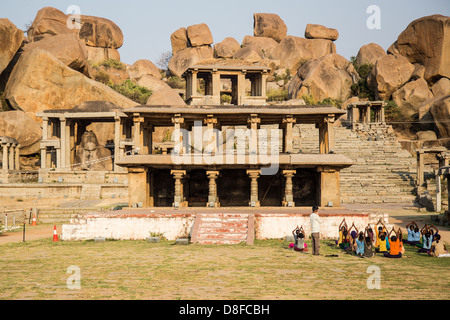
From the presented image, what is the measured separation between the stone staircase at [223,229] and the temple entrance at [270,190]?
30.9 ft

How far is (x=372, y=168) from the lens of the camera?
4100 cm

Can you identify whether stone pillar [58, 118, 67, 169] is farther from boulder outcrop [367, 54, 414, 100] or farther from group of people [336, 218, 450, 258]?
boulder outcrop [367, 54, 414, 100]

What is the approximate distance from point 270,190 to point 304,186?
2178 mm

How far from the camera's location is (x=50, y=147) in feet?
149

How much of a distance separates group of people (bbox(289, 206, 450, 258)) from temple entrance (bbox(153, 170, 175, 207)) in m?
12.1

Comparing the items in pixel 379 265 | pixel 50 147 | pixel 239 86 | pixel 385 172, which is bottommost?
pixel 379 265

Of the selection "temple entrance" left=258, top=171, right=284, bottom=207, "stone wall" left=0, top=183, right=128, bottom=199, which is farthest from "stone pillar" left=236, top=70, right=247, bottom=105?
"temple entrance" left=258, top=171, right=284, bottom=207

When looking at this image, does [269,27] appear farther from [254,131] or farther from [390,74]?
[254,131]

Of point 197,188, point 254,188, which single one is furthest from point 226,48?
point 254,188

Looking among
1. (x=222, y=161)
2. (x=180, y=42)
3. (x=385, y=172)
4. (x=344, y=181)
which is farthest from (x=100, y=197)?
(x=180, y=42)

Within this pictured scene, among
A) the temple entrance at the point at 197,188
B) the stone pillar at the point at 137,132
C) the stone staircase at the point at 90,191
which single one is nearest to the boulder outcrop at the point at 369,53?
the stone staircase at the point at 90,191
